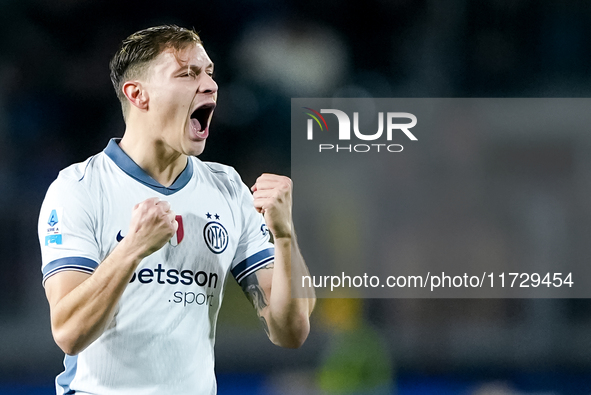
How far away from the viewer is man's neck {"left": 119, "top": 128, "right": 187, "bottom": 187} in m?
1.67

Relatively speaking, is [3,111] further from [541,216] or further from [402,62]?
[541,216]

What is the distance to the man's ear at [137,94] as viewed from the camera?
1695 millimetres

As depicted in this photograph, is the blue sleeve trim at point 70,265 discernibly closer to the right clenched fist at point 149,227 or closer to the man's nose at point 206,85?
the right clenched fist at point 149,227

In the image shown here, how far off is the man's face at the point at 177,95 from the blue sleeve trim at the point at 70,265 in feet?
1.39

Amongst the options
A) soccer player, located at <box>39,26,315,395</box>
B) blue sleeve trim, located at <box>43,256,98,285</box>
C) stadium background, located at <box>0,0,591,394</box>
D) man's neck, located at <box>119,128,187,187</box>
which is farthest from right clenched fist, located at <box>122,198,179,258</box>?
stadium background, located at <box>0,0,591,394</box>

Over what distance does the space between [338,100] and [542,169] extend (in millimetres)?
944

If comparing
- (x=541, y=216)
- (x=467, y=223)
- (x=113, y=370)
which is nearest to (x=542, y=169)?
(x=541, y=216)

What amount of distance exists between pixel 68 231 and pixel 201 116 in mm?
519

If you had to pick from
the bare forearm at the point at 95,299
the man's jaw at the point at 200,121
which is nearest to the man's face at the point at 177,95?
the man's jaw at the point at 200,121

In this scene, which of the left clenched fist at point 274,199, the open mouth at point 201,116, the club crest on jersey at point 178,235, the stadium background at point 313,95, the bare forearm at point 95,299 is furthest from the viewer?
the stadium background at point 313,95

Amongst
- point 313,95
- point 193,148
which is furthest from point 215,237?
point 313,95

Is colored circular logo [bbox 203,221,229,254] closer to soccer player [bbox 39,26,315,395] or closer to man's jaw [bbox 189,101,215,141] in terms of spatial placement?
soccer player [bbox 39,26,315,395]

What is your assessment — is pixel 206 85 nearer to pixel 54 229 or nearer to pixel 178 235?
pixel 178 235

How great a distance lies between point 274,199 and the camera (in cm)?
Answer: 149
